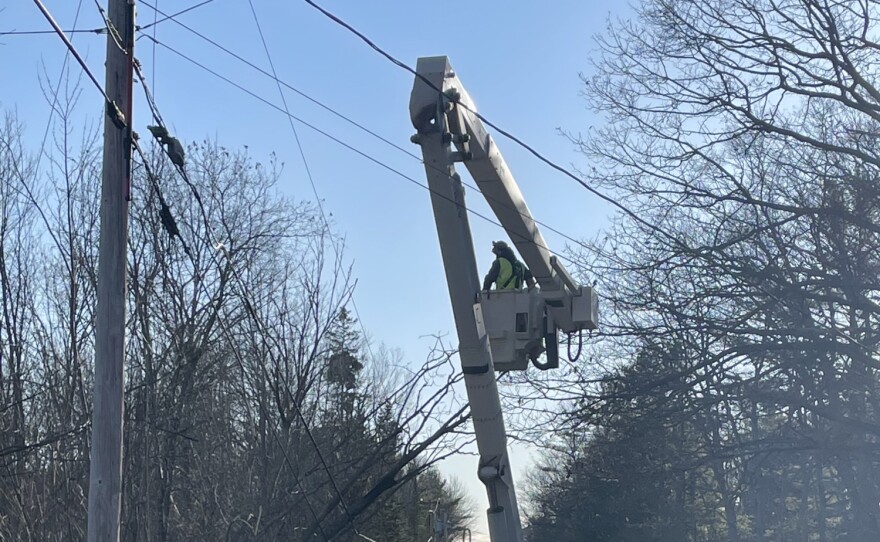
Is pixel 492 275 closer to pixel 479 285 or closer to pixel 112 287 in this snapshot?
pixel 479 285

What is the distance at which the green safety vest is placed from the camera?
944cm

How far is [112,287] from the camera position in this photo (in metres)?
7.32

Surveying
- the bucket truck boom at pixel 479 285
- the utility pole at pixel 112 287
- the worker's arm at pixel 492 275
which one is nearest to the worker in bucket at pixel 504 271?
the worker's arm at pixel 492 275

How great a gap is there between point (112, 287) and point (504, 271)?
11.7 feet

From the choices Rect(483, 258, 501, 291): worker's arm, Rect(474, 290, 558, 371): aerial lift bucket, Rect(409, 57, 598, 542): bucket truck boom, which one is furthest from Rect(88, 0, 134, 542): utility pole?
Rect(483, 258, 501, 291): worker's arm

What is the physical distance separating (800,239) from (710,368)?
2918mm

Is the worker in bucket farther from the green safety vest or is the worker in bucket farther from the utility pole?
the utility pole

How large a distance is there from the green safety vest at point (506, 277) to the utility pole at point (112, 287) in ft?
11.2

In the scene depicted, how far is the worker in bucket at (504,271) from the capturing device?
31.0 ft

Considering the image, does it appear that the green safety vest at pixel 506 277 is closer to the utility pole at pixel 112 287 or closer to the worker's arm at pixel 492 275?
the worker's arm at pixel 492 275

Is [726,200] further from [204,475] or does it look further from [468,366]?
[468,366]

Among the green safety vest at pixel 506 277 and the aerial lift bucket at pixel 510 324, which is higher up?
the green safety vest at pixel 506 277

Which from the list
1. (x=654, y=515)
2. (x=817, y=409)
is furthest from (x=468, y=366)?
(x=654, y=515)

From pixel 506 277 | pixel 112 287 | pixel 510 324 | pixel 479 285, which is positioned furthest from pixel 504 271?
pixel 112 287
